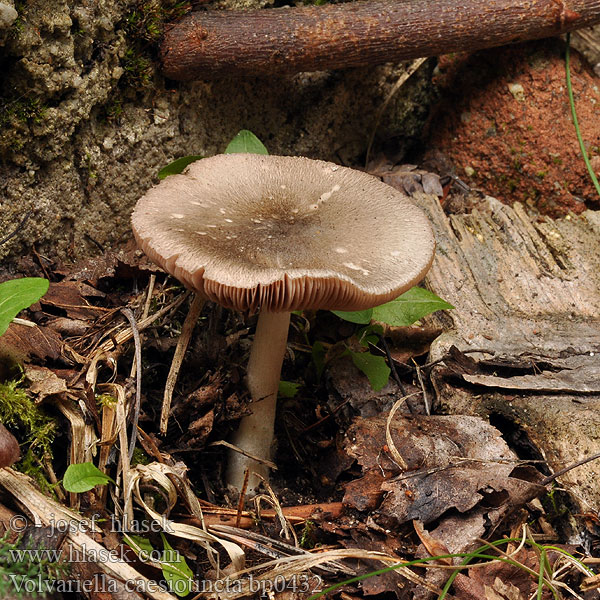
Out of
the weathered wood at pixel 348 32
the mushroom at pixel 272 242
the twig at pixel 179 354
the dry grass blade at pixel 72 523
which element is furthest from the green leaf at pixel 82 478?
the weathered wood at pixel 348 32

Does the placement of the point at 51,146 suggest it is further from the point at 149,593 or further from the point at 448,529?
the point at 448,529

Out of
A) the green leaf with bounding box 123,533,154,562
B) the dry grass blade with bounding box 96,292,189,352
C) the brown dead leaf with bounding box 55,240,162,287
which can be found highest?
the brown dead leaf with bounding box 55,240,162,287

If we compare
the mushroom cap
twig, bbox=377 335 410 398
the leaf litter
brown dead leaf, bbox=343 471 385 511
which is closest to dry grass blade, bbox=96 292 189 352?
the leaf litter

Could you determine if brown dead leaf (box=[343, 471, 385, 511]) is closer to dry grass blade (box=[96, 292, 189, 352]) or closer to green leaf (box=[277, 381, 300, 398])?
green leaf (box=[277, 381, 300, 398])

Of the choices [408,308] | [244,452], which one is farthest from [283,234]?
[244,452]

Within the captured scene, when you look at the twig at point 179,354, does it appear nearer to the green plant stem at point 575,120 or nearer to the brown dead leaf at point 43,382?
the brown dead leaf at point 43,382
